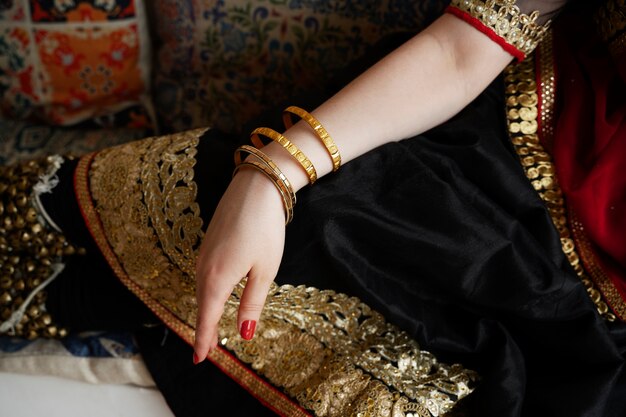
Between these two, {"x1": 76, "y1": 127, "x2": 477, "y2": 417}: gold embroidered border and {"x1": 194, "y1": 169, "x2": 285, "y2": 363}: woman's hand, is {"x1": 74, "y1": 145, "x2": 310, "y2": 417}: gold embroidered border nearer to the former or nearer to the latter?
{"x1": 76, "y1": 127, "x2": 477, "y2": 417}: gold embroidered border

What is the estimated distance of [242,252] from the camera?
0.53 metres

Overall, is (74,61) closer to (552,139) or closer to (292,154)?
(292,154)

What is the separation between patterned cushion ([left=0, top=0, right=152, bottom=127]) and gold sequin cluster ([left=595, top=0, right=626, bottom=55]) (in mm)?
722

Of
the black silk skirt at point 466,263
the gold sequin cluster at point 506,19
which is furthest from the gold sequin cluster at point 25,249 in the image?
the gold sequin cluster at point 506,19

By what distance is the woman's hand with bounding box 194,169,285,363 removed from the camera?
0.54 metres

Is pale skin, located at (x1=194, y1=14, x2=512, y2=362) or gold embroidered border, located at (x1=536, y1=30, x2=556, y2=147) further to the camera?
gold embroidered border, located at (x1=536, y1=30, x2=556, y2=147)

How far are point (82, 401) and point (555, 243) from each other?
0.62 metres

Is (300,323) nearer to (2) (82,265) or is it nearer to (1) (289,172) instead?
(1) (289,172)

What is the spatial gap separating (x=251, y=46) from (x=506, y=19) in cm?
47

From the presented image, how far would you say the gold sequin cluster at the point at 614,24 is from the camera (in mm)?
621

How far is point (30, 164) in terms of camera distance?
727 millimetres

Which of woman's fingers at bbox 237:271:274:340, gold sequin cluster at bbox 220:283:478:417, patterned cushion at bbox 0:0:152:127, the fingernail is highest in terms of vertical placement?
patterned cushion at bbox 0:0:152:127

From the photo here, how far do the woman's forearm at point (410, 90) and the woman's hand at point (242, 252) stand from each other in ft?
0.21

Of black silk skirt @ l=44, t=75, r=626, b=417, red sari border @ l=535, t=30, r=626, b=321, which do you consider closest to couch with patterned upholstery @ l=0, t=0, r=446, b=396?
red sari border @ l=535, t=30, r=626, b=321
